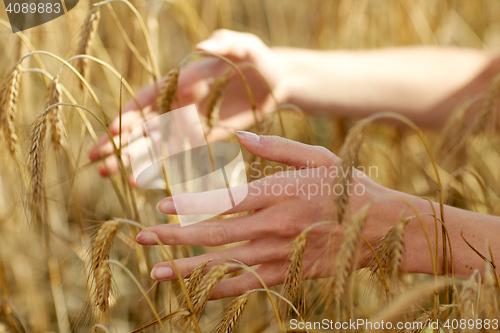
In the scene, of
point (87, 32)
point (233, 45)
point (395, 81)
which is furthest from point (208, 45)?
point (395, 81)

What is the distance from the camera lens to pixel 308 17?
5.59 feet

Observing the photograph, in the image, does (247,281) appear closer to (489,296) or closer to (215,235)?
(215,235)

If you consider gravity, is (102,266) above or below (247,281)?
above

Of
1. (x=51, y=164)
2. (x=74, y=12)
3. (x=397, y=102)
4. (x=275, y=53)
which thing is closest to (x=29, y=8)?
(x=74, y=12)

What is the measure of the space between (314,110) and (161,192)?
21.8 inches

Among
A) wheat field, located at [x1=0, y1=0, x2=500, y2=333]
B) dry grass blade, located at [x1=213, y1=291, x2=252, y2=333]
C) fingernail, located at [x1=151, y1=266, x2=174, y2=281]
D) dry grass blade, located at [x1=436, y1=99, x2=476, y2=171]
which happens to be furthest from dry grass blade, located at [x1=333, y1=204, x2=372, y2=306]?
dry grass blade, located at [x1=436, y1=99, x2=476, y2=171]

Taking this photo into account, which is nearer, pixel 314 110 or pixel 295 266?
pixel 295 266

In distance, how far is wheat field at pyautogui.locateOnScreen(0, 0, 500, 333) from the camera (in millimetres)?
458

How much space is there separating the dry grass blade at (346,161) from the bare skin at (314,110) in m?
0.04

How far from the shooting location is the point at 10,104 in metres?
0.52

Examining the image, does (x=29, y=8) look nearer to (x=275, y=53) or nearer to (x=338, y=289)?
(x=275, y=53)

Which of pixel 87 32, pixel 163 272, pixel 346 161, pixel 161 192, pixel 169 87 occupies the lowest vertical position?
pixel 161 192

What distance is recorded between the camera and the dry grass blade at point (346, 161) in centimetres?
45

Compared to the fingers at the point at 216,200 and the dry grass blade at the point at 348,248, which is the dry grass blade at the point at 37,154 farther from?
the dry grass blade at the point at 348,248
